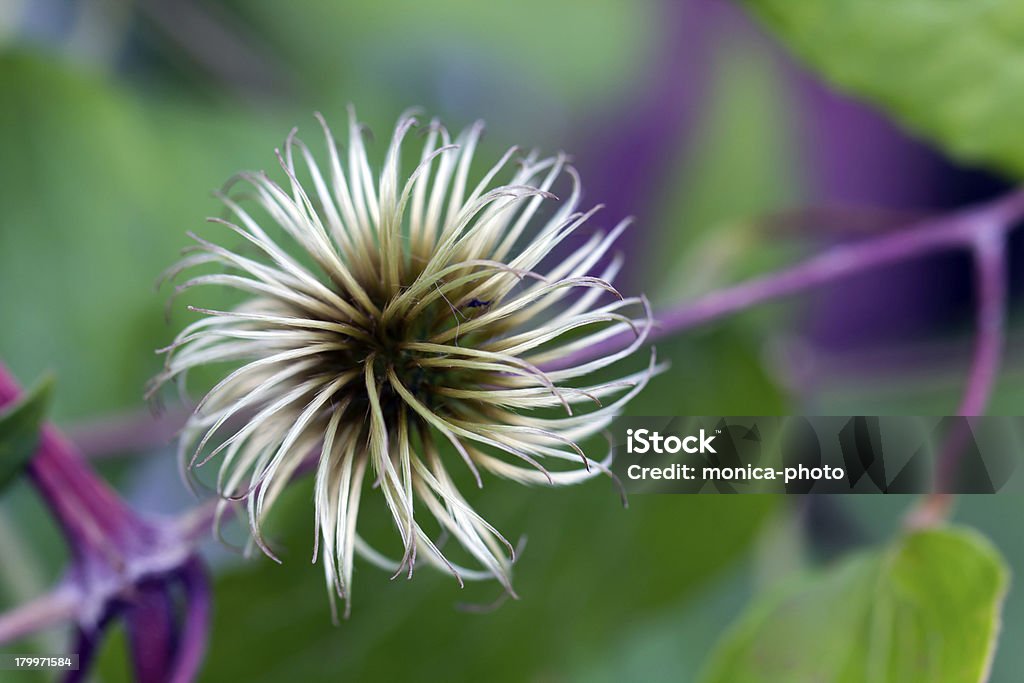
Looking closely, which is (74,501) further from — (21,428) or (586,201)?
(586,201)

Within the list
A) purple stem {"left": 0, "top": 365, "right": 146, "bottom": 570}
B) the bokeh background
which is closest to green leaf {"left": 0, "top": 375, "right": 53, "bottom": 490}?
purple stem {"left": 0, "top": 365, "right": 146, "bottom": 570}

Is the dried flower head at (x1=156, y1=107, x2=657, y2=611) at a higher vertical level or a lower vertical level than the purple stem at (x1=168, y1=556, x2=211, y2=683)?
higher

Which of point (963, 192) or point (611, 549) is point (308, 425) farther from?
point (963, 192)

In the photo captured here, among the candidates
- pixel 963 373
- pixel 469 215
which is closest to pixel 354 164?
pixel 469 215

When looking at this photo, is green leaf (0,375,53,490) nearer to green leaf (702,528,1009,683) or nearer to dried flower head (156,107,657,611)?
dried flower head (156,107,657,611)

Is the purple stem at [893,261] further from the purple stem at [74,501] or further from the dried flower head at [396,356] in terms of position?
the purple stem at [74,501]

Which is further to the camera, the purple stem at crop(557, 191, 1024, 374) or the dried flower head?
the purple stem at crop(557, 191, 1024, 374)
